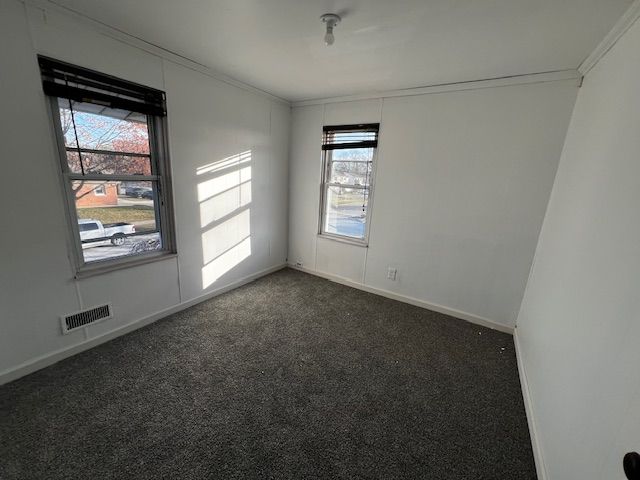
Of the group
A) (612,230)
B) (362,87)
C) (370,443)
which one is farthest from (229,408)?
(362,87)

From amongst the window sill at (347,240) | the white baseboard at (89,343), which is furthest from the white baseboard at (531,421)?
the white baseboard at (89,343)

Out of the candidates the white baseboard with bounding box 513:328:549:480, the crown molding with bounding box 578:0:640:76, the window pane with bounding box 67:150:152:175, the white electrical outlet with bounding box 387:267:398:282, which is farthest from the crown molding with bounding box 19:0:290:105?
the white baseboard with bounding box 513:328:549:480

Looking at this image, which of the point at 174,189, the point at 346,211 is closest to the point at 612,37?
the point at 346,211

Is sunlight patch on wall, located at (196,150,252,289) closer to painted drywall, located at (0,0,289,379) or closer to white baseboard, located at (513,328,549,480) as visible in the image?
painted drywall, located at (0,0,289,379)

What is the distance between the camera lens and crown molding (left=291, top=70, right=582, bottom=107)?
2152 mm

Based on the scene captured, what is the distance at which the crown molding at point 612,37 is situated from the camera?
4.46 ft

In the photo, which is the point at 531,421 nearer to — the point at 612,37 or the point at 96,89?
the point at 612,37

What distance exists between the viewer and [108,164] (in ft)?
6.93

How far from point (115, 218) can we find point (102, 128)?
0.72m

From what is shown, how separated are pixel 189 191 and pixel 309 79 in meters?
1.70

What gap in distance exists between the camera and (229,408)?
166 cm

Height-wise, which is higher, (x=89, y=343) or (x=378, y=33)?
(x=378, y=33)

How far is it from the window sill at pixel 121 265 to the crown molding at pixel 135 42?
5.75ft

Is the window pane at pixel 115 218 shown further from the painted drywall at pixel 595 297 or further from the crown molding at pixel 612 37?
the crown molding at pixel 612 37
